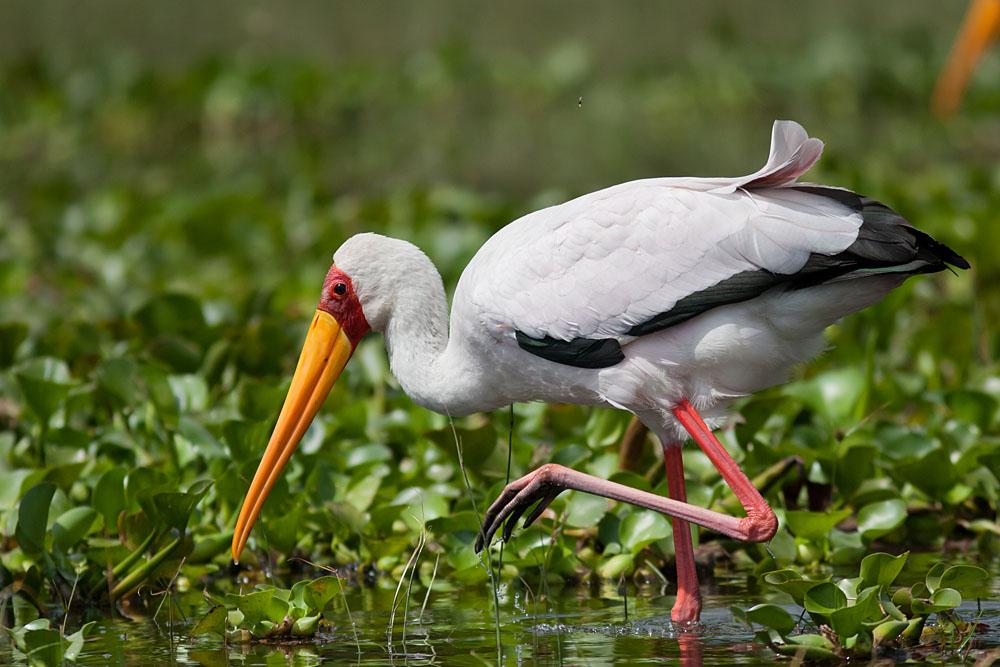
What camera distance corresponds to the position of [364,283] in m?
5.10

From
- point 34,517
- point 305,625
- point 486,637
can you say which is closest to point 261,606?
point 305,625

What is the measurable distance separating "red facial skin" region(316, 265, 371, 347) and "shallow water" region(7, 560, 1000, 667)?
896 mm

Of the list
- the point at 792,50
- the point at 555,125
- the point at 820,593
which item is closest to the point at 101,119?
the point at 555,125

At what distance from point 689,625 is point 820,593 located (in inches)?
25.5

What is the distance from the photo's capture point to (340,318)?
16.9 ft

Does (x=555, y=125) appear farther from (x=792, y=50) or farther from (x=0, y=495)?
(x=0, y=495)

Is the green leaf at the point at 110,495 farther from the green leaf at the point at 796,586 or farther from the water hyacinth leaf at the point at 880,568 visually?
the water hyacinth leaf at the point at 880,568

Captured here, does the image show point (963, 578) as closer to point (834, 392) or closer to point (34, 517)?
point (834, 392)

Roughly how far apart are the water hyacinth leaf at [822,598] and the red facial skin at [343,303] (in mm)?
1850

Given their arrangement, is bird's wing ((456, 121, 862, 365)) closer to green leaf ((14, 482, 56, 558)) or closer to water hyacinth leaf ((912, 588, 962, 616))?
water hyacinth leaf ((912, 588, 962, 616))

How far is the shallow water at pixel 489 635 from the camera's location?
422 cm

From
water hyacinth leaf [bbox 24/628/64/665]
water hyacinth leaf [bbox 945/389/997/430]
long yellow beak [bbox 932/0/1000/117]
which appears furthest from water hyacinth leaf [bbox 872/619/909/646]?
long yellow beak [bbox 932/0/1000/117]

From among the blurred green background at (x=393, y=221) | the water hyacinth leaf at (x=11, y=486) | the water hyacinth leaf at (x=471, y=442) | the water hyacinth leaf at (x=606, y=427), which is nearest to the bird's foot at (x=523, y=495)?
the blurred green background at (x=393, y=221)

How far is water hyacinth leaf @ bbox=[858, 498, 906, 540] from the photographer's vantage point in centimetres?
509
